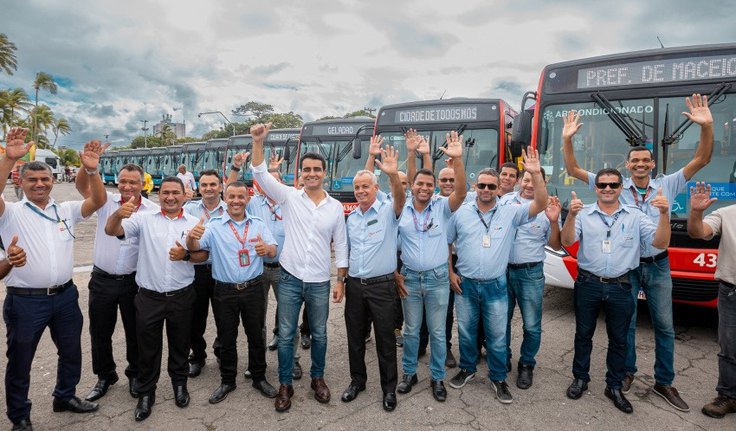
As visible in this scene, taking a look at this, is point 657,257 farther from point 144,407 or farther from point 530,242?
point 144,407

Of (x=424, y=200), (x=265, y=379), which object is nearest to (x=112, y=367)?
(x=265, y=379)

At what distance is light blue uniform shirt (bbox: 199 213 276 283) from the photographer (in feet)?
11.8

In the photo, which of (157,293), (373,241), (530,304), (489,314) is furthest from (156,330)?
(530,304)

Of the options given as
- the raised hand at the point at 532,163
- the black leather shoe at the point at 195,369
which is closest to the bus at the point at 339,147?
the black leather shoe at the point at 195,369

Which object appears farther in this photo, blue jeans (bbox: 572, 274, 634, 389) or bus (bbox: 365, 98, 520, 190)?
bus (bbox: 365, 98, 520, 190)

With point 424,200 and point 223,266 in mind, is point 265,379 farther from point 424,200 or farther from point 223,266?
point 424,200

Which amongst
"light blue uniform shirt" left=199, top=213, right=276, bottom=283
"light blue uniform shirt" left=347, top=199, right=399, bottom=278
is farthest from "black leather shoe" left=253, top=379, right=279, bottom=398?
"light blue uniform shirt" left=347, top=199, right=399, bottom=278

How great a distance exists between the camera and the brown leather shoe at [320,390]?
11.7 feet

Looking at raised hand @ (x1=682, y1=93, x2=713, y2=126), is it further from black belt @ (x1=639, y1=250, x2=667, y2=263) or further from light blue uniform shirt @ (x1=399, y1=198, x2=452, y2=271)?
light blue uniform shirt @ (x1=399, y1=198, x2=452, y2=271)

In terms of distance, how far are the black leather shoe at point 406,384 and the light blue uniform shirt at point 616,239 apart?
→ 1.74 m

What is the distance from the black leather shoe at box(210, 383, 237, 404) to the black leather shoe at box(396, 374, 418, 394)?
1423 mm

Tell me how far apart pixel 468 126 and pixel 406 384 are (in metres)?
4.96

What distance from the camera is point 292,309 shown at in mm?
3582

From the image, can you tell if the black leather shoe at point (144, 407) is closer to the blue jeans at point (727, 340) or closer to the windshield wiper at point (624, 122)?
the blue jeans at point (727, 340)
